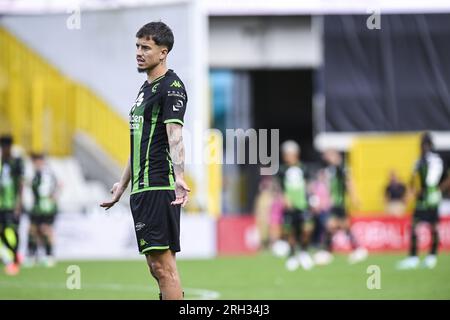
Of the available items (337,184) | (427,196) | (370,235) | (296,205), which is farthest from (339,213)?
(370,235)

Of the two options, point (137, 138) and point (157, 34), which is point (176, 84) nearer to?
point (157, 34)

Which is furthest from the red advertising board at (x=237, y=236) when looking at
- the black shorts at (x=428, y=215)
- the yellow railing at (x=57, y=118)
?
the black shorts at (x=428, y=215)

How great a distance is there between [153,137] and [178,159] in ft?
1.43

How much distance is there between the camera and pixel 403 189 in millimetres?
29500

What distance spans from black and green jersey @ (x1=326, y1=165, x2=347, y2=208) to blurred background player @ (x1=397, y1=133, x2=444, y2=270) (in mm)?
3383

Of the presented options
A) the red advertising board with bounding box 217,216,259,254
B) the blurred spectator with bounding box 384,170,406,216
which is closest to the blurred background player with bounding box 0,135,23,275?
the red advertising board with bounding box 217,216,259,254

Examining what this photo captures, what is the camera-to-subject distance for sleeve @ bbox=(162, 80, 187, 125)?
8.67 m

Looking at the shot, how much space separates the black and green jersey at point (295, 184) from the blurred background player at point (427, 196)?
2.27m

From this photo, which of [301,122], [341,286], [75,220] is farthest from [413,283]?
[301,122]

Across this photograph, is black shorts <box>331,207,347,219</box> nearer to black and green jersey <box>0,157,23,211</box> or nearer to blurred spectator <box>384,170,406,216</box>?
blurred spectator <box>384,170,406,216</box>

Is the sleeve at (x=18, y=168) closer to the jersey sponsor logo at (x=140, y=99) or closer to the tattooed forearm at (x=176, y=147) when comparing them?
the jersey sponsor logo at (x=140, y=99)

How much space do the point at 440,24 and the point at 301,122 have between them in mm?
9140

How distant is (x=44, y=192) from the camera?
76.7 feet

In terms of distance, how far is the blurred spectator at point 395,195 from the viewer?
29.3 meters
